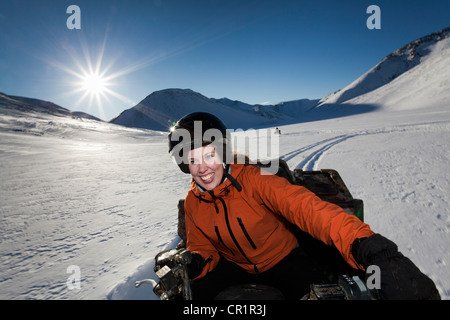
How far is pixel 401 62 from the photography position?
5103 inches

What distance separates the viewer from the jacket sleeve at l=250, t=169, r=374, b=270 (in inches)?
49.7

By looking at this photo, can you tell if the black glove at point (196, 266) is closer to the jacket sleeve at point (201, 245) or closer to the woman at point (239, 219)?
the woman at point (239, 219)

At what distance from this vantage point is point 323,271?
1959mm

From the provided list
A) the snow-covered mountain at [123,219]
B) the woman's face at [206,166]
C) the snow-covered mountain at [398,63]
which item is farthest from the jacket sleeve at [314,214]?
the snow-covered mountain at [398,63]

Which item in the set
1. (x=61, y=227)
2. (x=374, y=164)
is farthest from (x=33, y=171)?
(x=374, y=164)

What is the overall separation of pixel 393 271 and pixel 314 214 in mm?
478

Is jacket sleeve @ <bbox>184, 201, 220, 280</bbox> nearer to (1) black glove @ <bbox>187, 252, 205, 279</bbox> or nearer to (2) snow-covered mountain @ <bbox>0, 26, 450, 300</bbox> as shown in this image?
(1) black glove @ <bbox>187, 252, 205, 279</bbox>

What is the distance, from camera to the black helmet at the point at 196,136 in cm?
Result: 196

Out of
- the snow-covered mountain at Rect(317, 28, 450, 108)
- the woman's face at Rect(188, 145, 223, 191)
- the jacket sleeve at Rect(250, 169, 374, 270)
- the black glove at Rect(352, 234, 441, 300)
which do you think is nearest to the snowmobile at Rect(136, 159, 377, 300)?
the black glove at Rect(352, 234, 441, 300)

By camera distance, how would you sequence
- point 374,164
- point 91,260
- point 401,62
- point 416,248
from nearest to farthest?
point 416,248, point 91,260, point 374,164, point 401,62

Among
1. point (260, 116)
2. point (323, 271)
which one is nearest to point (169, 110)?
point (260, 116)

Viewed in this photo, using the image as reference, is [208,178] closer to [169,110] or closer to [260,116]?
[169,110]

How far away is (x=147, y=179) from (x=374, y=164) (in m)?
7.41
